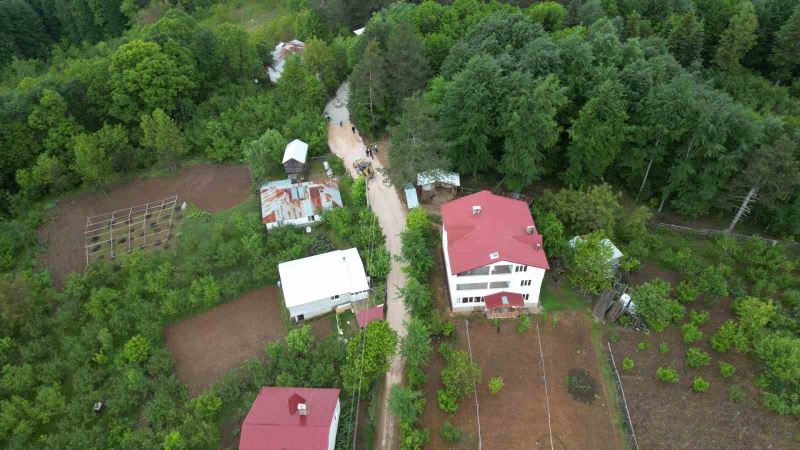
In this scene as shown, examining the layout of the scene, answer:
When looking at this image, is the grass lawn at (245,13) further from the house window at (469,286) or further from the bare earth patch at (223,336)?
the house window at (469,286)

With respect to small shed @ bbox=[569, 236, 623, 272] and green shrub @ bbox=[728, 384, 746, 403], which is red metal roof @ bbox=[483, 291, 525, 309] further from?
green shrub @ bbox=[728, 384, 746, 403]

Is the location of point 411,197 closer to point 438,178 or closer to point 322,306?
point 438,178

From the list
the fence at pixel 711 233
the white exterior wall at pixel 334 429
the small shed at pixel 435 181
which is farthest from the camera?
the small shed at pixel 435 181

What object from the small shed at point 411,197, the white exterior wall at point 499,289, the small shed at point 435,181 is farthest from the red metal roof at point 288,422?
the small shed at point 435,181

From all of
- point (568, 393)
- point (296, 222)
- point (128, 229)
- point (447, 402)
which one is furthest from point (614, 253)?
point (128, 229)

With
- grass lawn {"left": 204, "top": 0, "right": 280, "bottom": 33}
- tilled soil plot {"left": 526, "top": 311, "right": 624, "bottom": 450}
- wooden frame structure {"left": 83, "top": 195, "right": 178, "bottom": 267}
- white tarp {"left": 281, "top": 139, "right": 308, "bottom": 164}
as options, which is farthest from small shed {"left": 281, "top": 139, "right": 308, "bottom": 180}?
grass lawn {"left": 204, "top": 0, "right": 280, "bottom": 33}

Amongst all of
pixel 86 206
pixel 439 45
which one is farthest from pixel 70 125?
pixel 439 45
